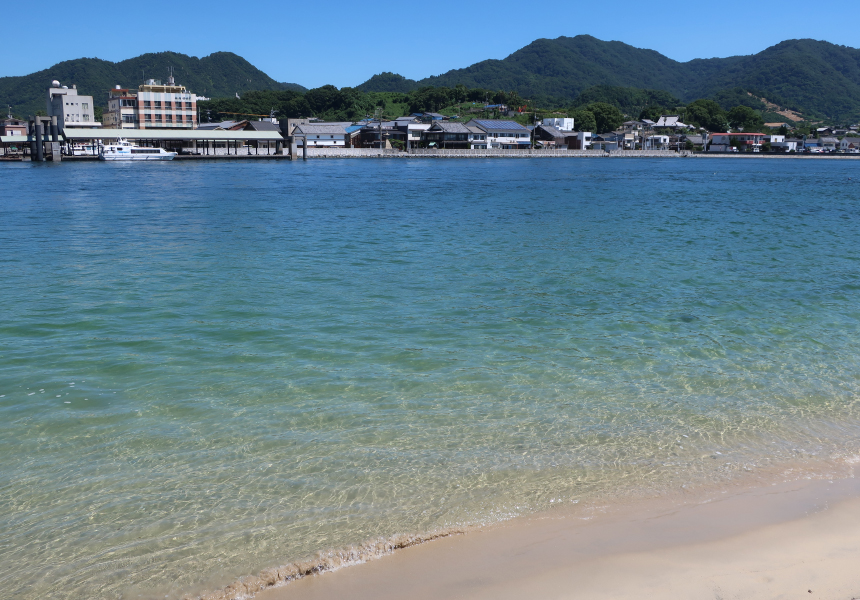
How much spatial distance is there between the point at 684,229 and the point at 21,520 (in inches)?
695

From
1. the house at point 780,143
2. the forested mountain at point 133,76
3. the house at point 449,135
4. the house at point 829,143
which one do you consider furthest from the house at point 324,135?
the house at point 829,143

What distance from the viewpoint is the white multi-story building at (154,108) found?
76.1 meters

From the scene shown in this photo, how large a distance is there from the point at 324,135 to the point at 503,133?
25.9 m

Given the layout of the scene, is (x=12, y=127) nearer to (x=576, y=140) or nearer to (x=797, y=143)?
(x=576, y=140)

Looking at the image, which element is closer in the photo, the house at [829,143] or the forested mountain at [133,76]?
the house at [829,143]

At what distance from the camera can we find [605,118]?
360ft

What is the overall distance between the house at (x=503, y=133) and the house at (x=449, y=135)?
176 centimetres

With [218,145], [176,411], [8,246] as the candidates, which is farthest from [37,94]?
[176,411]

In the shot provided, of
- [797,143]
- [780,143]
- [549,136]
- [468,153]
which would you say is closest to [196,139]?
[468,153]

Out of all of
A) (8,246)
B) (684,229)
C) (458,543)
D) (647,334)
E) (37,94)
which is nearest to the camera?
(458,543)

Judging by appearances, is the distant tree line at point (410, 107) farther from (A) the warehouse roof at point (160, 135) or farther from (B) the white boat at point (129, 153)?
(B) the white boat at point (129, 153)

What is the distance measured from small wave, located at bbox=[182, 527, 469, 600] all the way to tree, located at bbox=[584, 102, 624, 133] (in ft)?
378

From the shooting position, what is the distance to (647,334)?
24.4 feet

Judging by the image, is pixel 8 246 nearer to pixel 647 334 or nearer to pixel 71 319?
pixel 71 319
